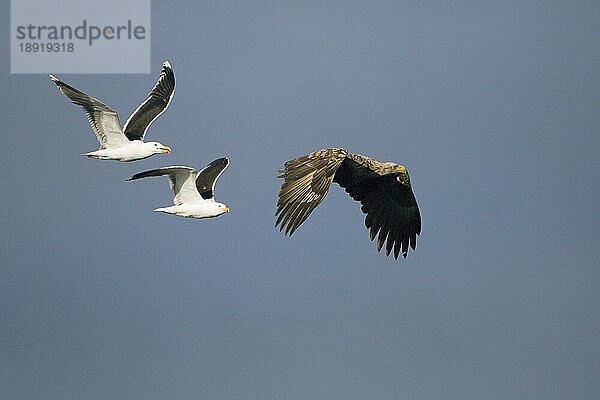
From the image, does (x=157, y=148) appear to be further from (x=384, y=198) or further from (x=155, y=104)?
(x=384, y=198)

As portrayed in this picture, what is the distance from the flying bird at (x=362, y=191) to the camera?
2705 cm

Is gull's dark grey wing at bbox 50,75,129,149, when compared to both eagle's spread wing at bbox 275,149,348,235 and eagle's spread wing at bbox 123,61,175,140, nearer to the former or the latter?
eagle's spread wing at bbox 123,61,175,140

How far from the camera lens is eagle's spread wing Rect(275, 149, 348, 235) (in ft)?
87.7

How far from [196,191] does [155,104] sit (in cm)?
296

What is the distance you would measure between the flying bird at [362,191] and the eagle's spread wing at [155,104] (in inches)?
326

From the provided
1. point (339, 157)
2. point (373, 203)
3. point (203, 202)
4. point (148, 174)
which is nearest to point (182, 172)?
point (203, 202)

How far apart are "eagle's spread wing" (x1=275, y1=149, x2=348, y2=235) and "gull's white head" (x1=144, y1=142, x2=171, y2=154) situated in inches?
380

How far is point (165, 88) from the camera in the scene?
1551 inches

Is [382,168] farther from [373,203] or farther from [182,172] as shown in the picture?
[182,172]

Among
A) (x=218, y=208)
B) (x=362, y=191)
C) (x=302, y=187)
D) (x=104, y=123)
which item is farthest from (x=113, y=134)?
(x=302, y=187)

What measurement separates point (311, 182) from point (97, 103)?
1067cm

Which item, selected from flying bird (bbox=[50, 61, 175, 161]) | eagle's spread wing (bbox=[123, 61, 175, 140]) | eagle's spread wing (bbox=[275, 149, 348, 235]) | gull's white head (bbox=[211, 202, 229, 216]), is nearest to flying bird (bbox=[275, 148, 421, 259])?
eagle's spread wing (bbox=[275, 149, 348, 235])

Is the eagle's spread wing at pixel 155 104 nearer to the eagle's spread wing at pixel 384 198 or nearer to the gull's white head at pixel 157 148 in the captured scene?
the gull's white head at pixel 157 148

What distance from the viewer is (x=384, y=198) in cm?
3231
